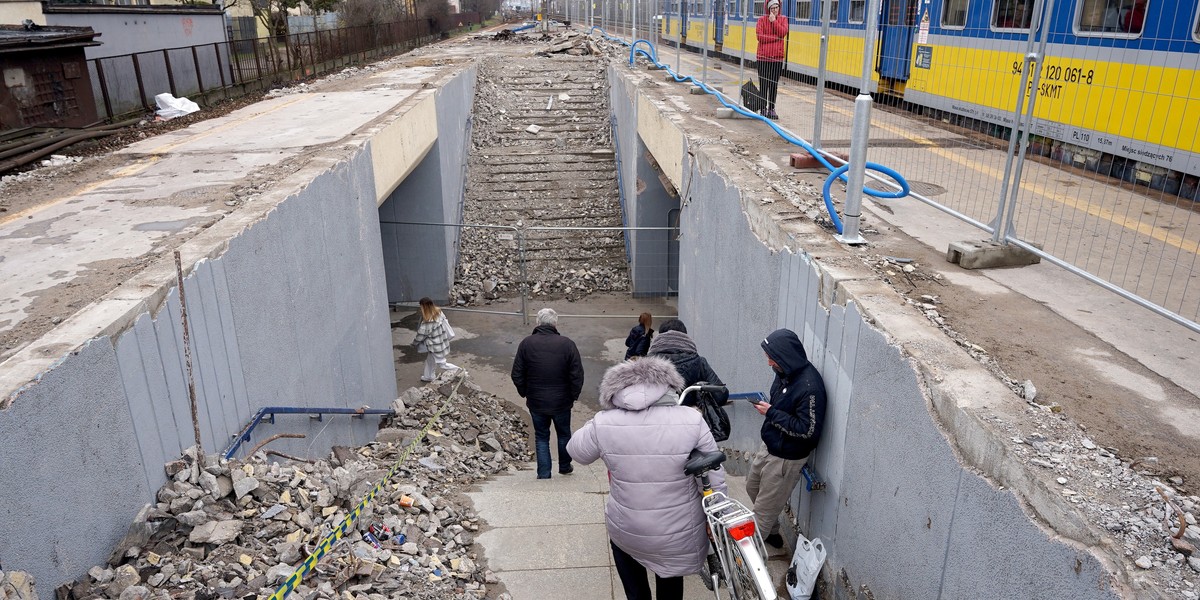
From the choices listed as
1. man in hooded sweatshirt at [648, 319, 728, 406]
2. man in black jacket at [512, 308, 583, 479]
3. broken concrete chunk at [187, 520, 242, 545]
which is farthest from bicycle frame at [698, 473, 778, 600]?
man in black jacket at [512, 308, 583, 479]

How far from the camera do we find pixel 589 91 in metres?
22.5

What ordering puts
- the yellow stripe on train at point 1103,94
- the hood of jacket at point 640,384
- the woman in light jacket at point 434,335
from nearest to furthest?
the hood of jacket at point 640,384 → the yellow stripe on train at point 1103,94 → the woman in light jacket at point 434,335

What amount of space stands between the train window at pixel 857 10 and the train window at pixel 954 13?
2480 millimetres

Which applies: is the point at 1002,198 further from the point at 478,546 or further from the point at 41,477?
the point at 41,477

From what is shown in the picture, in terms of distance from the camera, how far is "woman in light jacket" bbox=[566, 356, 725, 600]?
353cm

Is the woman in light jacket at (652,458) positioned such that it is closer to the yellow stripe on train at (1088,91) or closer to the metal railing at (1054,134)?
the metal railing at (1054,134)

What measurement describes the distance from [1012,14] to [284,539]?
33.0 feet

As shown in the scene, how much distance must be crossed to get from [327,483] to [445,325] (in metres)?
6.35

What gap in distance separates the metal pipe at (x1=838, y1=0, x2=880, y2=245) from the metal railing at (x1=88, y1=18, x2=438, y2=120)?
14249mm

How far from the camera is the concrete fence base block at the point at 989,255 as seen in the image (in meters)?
5.05

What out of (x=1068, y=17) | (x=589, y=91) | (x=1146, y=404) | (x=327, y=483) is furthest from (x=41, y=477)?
(x=589, y=91)

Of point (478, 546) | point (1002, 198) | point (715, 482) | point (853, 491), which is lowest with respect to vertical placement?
point (478, 546)

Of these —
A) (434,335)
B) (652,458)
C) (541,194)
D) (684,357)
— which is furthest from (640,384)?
(541,194)

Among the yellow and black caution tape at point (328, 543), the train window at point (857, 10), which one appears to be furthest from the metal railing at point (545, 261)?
the yellow and black caution tape at point (328, 543)
